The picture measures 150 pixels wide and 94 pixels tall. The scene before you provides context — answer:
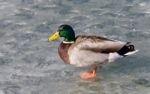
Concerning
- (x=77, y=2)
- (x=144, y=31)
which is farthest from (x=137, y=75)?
(x=77, y=2)

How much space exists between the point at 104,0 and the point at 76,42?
2.75 meters

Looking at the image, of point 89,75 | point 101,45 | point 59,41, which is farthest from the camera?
point 59,41

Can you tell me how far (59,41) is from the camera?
24.0 feet

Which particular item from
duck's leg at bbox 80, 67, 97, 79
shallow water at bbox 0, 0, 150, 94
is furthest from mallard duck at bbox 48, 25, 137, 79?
shallow water at bbox 0, 0, 150, 94

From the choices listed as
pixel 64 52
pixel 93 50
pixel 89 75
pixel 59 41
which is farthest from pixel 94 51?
pixel 59 41

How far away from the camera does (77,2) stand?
8.66 metres

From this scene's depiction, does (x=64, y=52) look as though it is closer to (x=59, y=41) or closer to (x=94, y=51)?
(x=94, y=51)

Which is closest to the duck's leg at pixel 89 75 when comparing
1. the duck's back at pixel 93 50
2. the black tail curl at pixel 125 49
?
the duck's back at pixel 93 50

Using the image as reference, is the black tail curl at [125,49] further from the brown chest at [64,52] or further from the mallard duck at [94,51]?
the brown chest at [64,52]

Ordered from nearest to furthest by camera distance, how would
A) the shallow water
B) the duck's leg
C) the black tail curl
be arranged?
the shallow water, the black tail curl, the duck's leg

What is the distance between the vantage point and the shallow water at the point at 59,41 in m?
5.94

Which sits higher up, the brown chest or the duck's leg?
the brown chest

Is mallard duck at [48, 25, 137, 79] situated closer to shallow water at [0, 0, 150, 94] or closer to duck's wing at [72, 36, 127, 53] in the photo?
duck's wing at [72, 36, 127, 53]

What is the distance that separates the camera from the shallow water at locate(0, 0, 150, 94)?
5.94 metres
